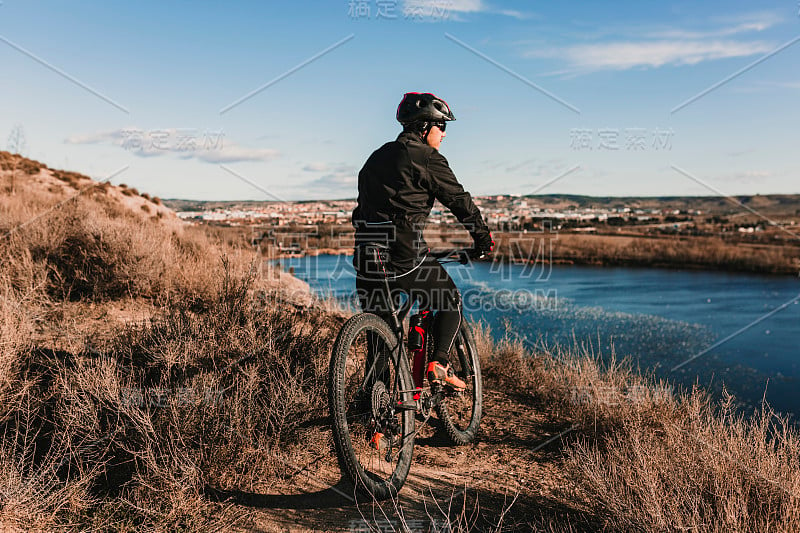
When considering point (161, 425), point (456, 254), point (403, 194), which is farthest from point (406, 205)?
Answer: point (161, 425)

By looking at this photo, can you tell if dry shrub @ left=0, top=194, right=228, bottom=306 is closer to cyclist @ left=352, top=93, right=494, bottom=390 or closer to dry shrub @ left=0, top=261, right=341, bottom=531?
dry shrub @ left=0, top=261, right=341, bottom=531

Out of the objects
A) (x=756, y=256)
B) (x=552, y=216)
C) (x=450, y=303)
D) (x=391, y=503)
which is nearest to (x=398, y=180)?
(x=450, y=303)

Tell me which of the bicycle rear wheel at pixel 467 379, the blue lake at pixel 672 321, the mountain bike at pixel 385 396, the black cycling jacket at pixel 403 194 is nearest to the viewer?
the mountain bike at pixel 385 396

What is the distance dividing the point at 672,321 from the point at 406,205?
23033 millimetres

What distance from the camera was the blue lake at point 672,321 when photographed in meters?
14.6

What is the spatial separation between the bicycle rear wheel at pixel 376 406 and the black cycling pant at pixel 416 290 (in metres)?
0.20

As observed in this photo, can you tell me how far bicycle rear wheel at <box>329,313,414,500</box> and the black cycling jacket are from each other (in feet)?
1.59

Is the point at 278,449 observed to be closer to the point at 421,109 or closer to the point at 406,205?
the point at 406,205

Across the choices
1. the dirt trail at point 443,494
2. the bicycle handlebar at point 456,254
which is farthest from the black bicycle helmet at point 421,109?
the dirt trail at point 443,494

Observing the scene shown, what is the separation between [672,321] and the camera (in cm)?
2316

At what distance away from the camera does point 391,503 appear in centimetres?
316

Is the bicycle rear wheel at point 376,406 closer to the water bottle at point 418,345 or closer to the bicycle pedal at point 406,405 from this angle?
the bicycle pedal at point 406,405

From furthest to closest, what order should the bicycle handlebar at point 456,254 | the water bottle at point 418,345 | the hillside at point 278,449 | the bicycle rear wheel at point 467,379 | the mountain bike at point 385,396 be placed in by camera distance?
1. the bicycle rear wheel at point 467,379
2. the water bottle at point 418,345
3. the bicycle handlebar at point 456,254
4. the mountain bike at point 385,396
5. the hillside at point 278,449

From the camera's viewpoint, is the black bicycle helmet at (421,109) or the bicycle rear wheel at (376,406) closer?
the bicycle rear wheel at (376,406)
